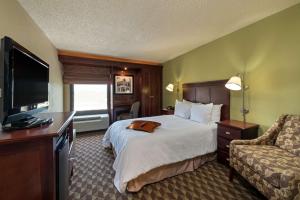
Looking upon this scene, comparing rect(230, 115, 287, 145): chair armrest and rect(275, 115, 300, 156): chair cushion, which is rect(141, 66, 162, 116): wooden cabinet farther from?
rect(275, 115, 300, 156): chair cushion

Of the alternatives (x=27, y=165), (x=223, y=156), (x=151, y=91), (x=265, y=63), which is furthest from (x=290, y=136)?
(x=151, y=91)

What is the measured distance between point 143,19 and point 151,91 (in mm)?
3176

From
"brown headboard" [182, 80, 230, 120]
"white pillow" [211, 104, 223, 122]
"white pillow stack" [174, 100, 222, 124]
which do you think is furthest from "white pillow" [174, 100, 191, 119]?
"white pillow" [211, 104, 223, 122]

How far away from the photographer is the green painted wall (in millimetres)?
2074

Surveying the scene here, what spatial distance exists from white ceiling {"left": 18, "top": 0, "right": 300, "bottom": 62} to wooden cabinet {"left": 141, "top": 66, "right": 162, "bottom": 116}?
1870 mm

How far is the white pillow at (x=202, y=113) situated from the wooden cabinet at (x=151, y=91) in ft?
7.51

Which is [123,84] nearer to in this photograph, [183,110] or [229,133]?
[183,110]

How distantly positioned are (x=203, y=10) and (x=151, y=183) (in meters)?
2.60

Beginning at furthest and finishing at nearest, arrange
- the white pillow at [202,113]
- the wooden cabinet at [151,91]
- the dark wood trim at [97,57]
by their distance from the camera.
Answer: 1. the wooden cabinet at [151,91]
2. the dark wood trim at [97,57]
3. the white pillow at [202,113]

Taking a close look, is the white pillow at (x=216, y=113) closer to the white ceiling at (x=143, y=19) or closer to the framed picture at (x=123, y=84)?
the white ceiling at (x=143, y=19)

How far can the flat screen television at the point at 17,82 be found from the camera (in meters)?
1.08

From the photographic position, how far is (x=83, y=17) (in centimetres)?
226

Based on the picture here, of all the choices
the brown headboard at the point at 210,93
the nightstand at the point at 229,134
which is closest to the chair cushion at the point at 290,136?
the nightstand at the point at 229,134

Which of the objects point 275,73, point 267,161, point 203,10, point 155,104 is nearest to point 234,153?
point 267,161
